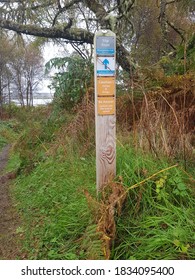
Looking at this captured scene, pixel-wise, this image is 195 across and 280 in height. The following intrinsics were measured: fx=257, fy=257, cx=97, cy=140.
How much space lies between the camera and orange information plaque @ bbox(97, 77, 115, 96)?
267 cm

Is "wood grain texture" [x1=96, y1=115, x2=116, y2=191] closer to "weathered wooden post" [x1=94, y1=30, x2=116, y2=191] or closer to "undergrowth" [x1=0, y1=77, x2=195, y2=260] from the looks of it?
"weathered wooden post" [x1=94, y1=30, x2=116, y2=191]

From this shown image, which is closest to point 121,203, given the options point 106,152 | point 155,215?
point 155,215

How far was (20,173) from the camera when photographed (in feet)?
16.7

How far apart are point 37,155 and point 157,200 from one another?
3.23 metres

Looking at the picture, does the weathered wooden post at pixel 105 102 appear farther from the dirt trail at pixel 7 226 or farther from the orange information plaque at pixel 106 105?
the dirt trail at pixel 7 226

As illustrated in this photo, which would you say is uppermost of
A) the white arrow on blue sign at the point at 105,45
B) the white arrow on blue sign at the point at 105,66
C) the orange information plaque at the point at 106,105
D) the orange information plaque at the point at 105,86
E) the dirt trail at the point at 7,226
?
the white arrow on blue sign at the point at 105,45

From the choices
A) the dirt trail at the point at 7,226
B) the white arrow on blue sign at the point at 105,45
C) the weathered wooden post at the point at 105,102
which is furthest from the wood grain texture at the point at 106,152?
the dirt trail at the point at 7,226

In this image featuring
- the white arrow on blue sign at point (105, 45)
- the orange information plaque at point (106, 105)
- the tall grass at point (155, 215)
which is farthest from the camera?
the orange information plaque at point (106, 105)

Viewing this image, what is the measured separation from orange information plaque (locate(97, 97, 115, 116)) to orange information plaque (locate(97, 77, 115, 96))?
0.17 ft

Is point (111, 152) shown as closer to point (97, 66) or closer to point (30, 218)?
point (97, 66)

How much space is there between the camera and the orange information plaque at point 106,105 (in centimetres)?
271

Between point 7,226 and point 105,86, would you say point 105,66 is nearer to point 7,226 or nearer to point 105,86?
point 105,86

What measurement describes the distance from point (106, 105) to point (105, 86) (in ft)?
0.65

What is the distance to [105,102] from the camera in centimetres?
272
